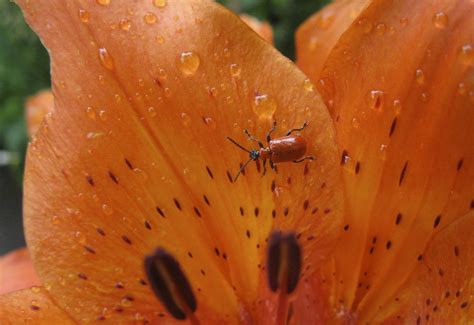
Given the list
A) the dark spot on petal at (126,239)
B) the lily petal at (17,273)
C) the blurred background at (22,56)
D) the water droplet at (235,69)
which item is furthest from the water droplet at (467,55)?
the blurred background at (22,56)

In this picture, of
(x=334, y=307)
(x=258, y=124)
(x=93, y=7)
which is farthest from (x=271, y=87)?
(x=334, y=307)

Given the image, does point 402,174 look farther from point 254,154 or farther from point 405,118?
point 254,154

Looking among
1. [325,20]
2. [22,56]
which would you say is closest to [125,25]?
[325,20]

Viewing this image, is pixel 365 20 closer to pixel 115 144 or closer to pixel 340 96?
pixel 340 96

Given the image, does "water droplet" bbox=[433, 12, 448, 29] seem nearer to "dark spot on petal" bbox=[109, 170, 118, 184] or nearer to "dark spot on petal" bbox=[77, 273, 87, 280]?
"dark spot on petal" bbox=[109, 170, 118, 184]

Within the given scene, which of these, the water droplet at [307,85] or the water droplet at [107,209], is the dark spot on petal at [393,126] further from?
the water droplet at [107,209]

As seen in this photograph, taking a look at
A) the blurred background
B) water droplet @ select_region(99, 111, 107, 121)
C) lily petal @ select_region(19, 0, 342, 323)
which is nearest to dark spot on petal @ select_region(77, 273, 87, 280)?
lily petal @ select_region(19, 0, 342, 323)
